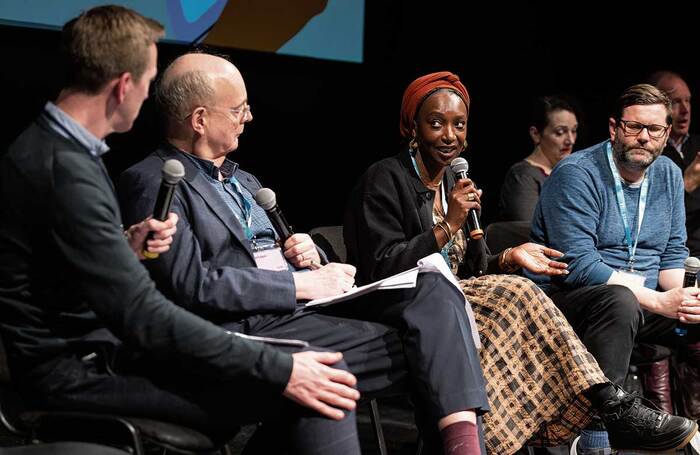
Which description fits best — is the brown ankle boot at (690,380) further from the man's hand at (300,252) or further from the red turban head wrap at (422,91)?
the man's hand at (300,252)

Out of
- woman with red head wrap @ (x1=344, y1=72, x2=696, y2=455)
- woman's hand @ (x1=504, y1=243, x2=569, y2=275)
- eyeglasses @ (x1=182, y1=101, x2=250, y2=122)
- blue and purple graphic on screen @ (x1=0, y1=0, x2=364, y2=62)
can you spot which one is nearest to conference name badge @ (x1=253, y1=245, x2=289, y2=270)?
eyeglasses @ (x1=182, y1=101, x2=250, y2=122)

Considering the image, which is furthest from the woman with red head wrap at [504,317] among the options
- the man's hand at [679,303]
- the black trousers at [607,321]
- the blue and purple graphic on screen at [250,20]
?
the blue and purple graphic on screen at [250,20]

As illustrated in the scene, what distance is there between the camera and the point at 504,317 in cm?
294

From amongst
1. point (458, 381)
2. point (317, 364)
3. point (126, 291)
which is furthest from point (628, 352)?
point (126, 291)

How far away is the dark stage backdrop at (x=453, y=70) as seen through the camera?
521 centimetres

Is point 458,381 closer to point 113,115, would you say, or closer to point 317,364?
point 317,364

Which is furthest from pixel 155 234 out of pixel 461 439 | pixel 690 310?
pixel 690 310

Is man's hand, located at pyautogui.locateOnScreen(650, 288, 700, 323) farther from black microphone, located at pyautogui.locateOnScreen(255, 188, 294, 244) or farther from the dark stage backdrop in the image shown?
the dark stage backdrop

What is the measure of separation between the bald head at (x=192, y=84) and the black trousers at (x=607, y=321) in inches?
55.5

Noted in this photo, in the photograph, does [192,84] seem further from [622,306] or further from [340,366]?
[622,306]

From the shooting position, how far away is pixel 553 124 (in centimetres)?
512

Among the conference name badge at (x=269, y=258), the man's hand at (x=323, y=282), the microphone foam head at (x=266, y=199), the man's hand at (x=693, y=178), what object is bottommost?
the man's hand at (x=693, y=178)

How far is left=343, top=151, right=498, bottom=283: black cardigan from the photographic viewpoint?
304cm

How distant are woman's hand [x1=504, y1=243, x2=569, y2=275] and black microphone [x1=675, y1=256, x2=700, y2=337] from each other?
40 cm
